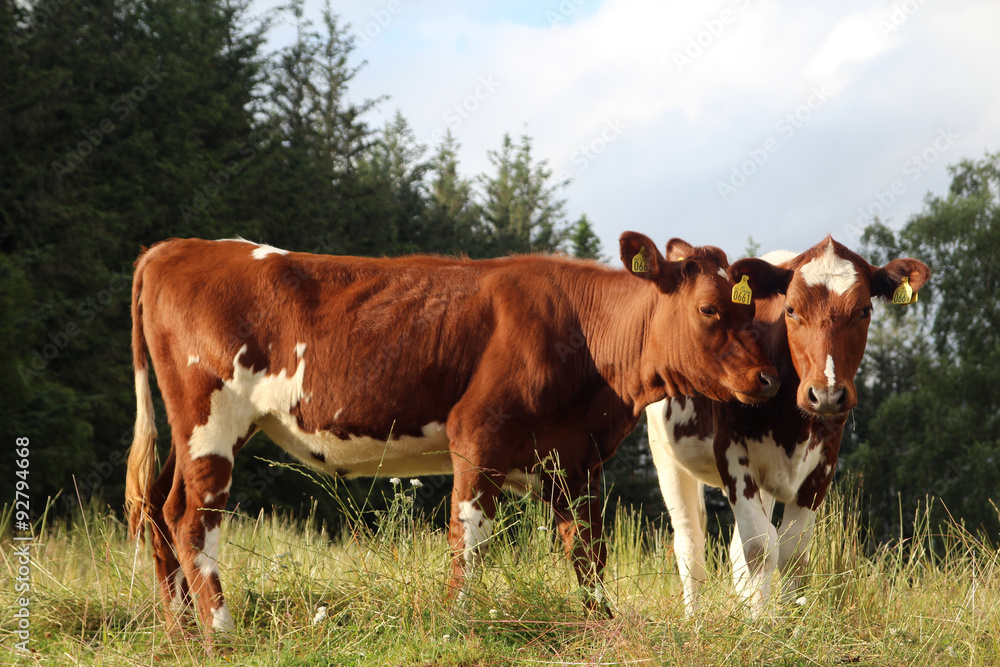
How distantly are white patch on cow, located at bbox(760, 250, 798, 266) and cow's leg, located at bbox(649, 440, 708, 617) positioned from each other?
5.04 feet

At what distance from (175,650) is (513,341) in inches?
94.5

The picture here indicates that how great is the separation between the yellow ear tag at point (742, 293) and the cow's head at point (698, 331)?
4 centimetres

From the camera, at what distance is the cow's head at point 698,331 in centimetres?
499

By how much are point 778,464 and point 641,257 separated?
1604 millimetres

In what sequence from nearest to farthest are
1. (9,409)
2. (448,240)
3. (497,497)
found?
1. (497,497)
2. (9,409)
3. (448,240)

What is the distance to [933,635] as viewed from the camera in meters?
4.41

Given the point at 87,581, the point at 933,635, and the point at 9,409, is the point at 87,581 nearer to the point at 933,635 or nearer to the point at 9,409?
the point at 933,635

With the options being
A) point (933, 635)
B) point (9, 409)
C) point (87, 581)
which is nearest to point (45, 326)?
point (9, 409)

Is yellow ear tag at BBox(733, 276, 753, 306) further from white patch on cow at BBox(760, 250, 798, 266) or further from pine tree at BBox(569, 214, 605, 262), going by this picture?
pine tree at BBox(569, 214, 605, 262)
